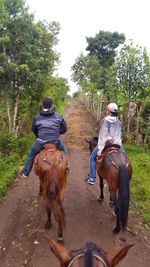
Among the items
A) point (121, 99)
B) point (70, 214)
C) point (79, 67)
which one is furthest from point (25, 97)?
point (79, 67)

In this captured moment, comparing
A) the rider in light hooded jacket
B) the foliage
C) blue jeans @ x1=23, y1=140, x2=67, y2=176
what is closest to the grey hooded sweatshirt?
the rider in light hooded jacket

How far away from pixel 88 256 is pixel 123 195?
4375 mm

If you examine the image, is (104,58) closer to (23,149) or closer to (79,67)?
(79,67)

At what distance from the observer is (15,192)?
9680mm

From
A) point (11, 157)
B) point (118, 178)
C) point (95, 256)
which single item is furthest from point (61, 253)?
point (11, 157)

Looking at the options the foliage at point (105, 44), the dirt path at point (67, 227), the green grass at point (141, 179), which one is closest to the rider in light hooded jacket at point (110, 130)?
the dirt path at point (67, 227)

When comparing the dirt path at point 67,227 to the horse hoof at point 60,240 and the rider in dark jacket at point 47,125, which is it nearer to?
the horse hoof at point 60,240

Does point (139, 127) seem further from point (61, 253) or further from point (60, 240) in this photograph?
point (61, 253)

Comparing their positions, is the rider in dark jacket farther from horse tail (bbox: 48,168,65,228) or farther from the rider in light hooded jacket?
horse tail (bbox: 48,168,65,228)

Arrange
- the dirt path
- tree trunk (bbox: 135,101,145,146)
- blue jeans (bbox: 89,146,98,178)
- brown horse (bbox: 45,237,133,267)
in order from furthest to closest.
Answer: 1. tree trunk (bbox: 135,101,145,146)
2. blue jeans (bbox: 89,146,98,178)
3. the dirt path
4. brown horse (bbox: 45,237,133,267)

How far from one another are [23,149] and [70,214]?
6.33 metres

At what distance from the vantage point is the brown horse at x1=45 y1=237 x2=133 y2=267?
2.45 m

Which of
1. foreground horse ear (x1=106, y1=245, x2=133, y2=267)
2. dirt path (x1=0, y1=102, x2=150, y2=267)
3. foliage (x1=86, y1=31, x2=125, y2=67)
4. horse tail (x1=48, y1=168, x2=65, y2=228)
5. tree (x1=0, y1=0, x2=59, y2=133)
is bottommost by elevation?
dirt path (x1=0, y1=102, x2=150, y2=267)

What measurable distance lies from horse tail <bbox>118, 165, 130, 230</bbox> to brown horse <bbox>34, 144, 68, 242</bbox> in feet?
3.57
